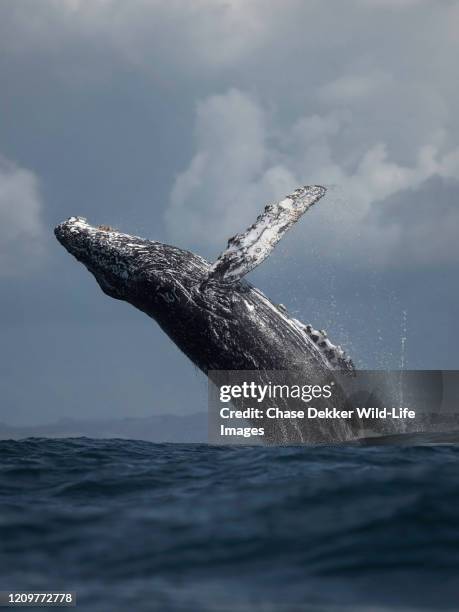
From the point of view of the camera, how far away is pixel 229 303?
1391 centimetres

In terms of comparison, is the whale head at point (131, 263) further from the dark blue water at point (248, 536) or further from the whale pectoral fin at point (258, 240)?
the dark blue water at point (248, 536)

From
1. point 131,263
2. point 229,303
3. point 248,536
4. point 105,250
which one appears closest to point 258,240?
point 229,303

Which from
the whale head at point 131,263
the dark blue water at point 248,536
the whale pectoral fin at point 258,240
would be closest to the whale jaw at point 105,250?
the whale head at point 131,263

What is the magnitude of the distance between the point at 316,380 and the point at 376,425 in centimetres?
166

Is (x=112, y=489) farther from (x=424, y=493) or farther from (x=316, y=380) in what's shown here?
(x=316, y=380)

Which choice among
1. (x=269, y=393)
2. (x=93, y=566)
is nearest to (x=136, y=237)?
(x=269, y=393)

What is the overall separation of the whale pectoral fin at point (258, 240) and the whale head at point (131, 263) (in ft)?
1.93

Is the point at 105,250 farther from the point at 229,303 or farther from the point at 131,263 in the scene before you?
the point at 229,303

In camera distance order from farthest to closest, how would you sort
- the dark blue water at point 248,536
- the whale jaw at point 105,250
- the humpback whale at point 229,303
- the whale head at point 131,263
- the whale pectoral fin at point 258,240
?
the whale jaw at point 105,250
the whale head at point 131,263
the humpback whale at point 229,303
the whale pectoral fin at point 258,240
the dark blue water at point 248,536

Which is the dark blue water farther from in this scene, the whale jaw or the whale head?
the whale jaw

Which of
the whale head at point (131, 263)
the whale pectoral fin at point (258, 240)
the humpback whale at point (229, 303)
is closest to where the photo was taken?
the whale pectoral fin at point (258, 240)

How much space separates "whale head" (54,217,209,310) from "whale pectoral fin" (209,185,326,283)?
1.93 ft

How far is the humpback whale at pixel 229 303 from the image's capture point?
45.3 ft

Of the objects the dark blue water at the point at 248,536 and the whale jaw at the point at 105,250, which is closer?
the dark blue water at the point at 248,536
